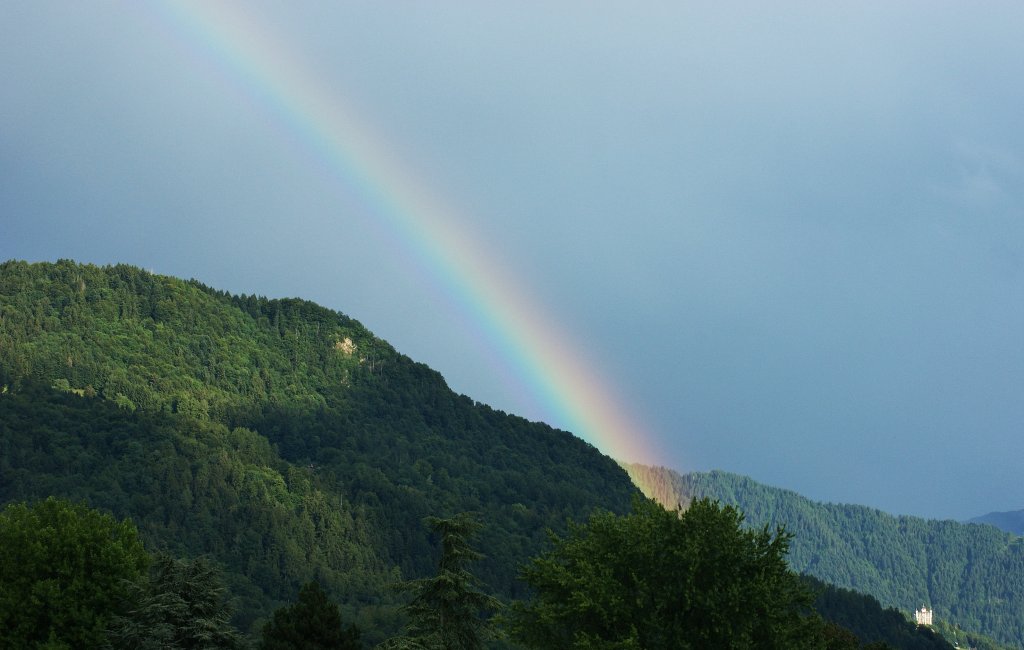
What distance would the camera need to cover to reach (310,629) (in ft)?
163

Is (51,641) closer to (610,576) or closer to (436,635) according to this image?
(436,635)

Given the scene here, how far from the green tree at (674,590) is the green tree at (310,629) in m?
8.05

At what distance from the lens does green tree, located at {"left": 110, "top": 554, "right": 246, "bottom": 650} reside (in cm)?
5419

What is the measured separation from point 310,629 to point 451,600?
6.51 meters

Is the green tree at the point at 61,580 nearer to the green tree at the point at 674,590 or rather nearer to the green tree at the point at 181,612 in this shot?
the green tree at the point at 181,612

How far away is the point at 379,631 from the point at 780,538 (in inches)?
5115

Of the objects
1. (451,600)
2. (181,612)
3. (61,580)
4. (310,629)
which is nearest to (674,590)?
(451,600)

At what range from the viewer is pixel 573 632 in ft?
150

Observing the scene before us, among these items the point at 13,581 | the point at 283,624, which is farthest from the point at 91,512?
the point at 283,624

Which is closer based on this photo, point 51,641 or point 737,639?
point 737,639

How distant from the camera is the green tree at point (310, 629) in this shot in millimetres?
49438

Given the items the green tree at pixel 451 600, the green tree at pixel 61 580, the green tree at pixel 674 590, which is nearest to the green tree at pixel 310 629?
the green tree at pixel 451 600

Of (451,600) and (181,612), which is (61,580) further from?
(451,600)

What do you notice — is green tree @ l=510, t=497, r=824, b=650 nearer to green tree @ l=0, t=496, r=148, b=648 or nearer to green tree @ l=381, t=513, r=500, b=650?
green tree @ l=381, t=513, r=500, b=650
